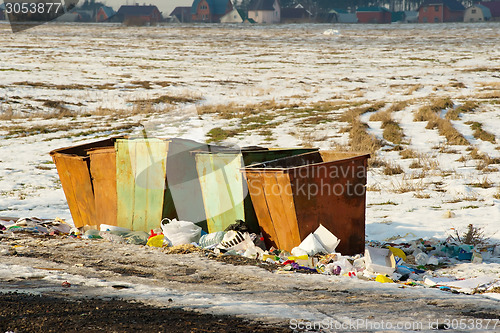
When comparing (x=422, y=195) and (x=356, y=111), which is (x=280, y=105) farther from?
(x=422, y=195)

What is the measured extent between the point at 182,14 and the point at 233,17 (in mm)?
15012

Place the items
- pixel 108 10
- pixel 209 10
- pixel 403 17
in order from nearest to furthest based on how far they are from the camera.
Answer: pixel 403 17 → pixel 209 10 → pixel 108 10

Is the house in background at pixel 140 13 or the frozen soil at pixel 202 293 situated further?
the house in background at pixel 140 13

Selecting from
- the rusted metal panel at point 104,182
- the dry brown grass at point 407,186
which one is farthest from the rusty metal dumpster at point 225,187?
the dry brown grass at point 407,186

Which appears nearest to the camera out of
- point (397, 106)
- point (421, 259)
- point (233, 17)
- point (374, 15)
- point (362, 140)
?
point (421, 259)

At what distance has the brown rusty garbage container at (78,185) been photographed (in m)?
6.85

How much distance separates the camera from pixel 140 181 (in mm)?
6379

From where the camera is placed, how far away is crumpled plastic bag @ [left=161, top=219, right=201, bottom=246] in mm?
5965

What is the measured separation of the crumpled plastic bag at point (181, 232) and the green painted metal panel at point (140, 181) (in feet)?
1.28

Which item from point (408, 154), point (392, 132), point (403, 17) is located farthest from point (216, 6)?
point (408, 154)

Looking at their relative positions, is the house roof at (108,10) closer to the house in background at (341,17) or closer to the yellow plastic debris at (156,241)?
the house in background at (341,17)

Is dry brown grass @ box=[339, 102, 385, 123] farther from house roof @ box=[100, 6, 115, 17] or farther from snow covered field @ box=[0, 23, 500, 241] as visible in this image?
house roof @ box=[100, 6, 115, 17]

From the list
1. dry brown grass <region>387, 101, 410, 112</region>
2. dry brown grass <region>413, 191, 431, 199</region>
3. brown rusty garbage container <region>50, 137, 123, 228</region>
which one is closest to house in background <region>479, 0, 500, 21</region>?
dry brown grass <region>387, 101, 410, 112</region>

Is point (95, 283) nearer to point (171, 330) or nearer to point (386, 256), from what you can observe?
point (171, 330)
